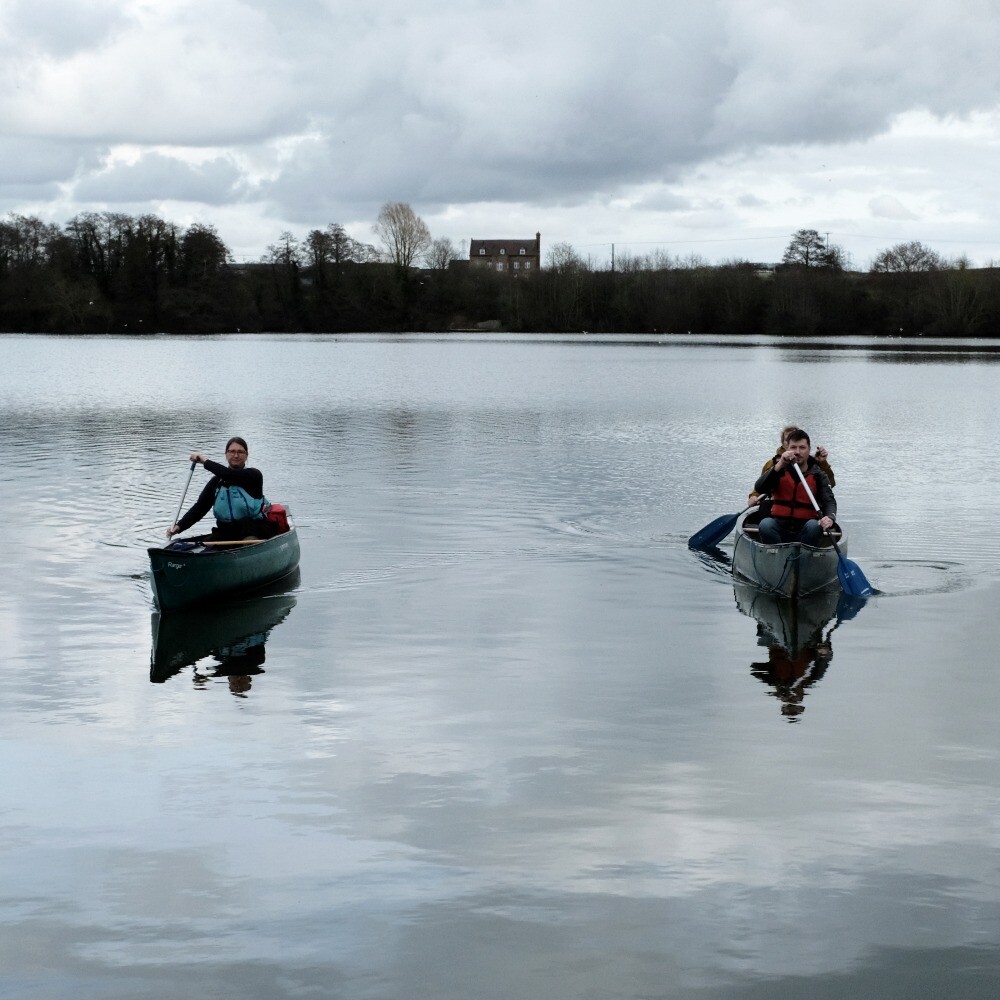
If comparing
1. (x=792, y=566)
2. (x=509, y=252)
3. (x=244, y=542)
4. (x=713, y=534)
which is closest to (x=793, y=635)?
(x=792, y=566)

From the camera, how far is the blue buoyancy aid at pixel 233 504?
43.1 ft

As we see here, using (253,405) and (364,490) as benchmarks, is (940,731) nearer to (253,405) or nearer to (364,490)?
(364,490)

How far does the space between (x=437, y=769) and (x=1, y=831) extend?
97.6 inches

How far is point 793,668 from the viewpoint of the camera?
10.7 metres

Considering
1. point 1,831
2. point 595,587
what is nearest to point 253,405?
point 595,587

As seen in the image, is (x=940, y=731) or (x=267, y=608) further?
(x=267, y=608)

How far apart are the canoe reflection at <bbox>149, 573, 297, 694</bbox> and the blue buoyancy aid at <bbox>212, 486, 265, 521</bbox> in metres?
0.84

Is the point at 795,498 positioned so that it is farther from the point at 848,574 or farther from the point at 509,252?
the point at 509,252

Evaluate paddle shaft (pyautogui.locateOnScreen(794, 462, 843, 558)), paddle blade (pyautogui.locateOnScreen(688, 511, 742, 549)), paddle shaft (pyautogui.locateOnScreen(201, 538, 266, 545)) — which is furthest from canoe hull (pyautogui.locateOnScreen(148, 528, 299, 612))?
paddle blade (pyautogui.locateOnScreen(688, 511, 742, 549))

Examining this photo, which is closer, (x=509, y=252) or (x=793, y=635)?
(x=793, y=635)

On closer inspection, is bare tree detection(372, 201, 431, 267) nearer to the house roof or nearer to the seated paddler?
the house roof

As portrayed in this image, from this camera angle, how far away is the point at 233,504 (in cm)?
1316

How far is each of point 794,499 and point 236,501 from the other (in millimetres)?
5544

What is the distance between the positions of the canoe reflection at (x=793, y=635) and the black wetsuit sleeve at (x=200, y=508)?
526 cm
